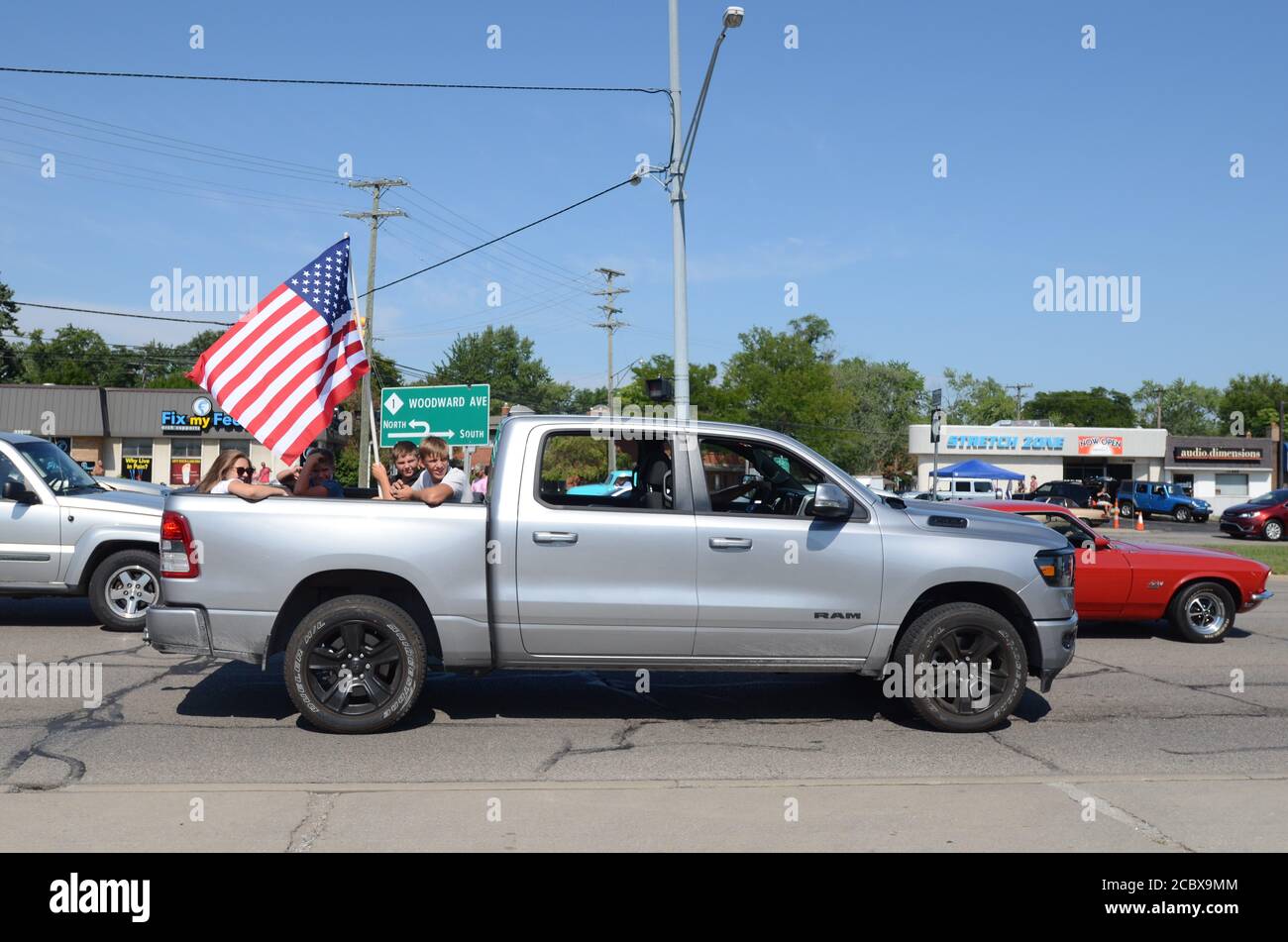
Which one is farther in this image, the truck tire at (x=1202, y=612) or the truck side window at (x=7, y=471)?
the truck tire at (x=1202, y=612)

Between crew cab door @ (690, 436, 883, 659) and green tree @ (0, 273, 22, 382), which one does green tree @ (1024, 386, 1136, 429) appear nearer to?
green tree @ (0, 273, 22, 382)

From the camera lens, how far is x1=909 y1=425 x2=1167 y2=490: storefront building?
62812mm

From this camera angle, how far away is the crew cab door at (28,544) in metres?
10.5

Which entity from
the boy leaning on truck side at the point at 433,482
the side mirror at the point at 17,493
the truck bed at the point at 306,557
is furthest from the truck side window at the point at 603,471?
the side mirror at the point at 17,493

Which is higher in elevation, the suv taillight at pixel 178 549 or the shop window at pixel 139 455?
the shop window at pixel 139 455

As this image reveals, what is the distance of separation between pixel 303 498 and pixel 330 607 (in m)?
0.69

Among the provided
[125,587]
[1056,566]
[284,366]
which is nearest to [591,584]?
[1056,566]

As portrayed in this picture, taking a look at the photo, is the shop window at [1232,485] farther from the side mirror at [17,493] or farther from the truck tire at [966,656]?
the side mirror at [17,493]

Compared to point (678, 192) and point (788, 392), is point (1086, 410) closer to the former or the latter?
point (788, 392)

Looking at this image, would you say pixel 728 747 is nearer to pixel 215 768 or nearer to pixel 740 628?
pixel 740 628

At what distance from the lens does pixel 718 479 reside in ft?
23.6

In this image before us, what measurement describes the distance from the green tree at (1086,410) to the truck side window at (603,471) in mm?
127942

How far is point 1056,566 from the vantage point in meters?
7.14

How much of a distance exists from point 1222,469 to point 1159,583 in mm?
60452
